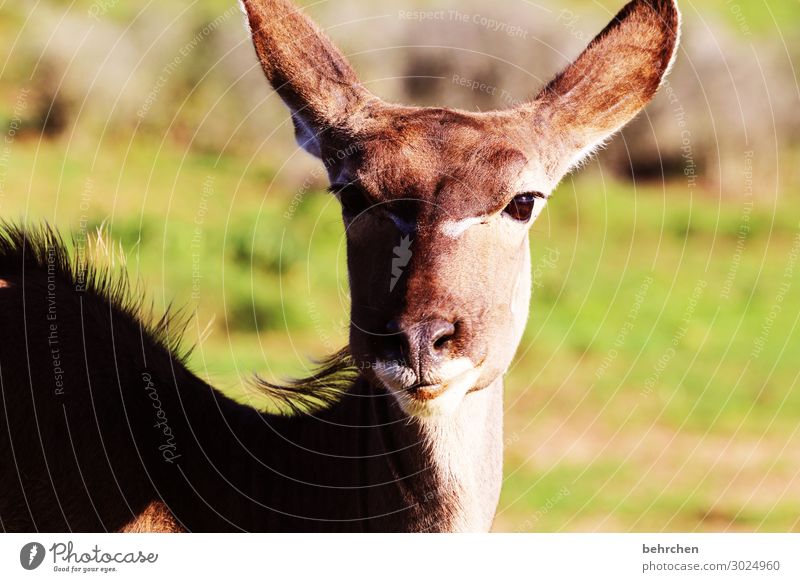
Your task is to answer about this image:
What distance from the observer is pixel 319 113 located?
283 inches

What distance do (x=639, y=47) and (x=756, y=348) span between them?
11.5 m

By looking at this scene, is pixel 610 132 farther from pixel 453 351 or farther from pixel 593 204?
pixel 593 204

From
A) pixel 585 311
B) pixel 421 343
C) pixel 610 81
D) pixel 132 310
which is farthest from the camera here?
pixel 585 311

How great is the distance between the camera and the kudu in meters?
6.45

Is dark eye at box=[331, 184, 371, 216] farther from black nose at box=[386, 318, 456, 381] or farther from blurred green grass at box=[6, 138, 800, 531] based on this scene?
blurred green grass at box=[6, 138, 800, 531]

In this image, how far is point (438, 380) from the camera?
6.05 metres

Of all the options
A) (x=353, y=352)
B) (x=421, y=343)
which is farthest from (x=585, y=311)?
(x=421, y=343)

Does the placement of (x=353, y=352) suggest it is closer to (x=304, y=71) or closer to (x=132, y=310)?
(x=304, y=71)

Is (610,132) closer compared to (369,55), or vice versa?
(610,132)

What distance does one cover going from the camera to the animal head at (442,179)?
6.19 m

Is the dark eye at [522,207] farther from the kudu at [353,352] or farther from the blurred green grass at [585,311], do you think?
the blurred green grass at [585,311]

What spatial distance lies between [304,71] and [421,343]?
87.4 inches

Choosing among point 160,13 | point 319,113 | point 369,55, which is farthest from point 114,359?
point 160,13

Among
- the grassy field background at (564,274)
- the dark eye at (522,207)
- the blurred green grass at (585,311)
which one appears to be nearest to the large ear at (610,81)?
the dark eye at (522,207)
